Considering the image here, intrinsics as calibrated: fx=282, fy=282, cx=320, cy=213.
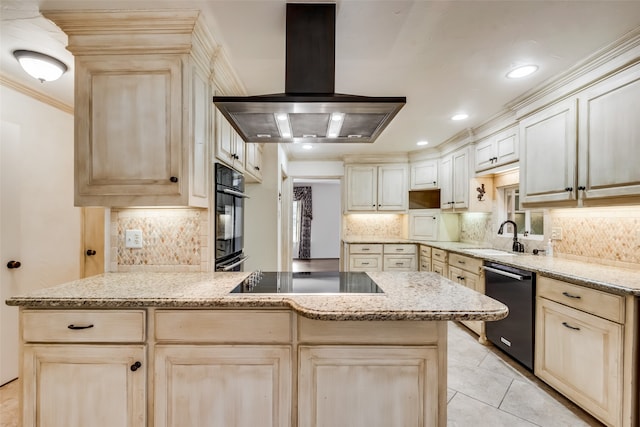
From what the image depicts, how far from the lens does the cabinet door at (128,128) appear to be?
159 centimetres

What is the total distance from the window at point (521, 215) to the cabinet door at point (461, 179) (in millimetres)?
431

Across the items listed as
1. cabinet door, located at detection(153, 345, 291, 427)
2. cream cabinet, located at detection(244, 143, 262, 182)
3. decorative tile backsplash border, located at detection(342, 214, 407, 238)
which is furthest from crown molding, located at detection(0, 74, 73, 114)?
decorative tile backsplash border, located at detection(342, 214, 407, 238)

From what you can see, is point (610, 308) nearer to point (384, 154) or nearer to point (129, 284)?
point (129, 284)

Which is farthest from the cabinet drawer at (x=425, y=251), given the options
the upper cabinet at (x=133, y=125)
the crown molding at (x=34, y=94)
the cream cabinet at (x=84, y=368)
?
the crown molding at (x=34, y=94)

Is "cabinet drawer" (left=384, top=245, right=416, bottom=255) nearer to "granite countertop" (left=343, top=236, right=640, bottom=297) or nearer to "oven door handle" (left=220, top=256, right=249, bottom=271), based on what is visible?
"granite countertop" (left=343, top=236, right=640, bottom=297)

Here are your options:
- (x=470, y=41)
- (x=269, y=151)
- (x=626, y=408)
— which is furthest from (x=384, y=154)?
(x=626, y=408)

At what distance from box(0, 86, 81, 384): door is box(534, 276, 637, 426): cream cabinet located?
12.9ft

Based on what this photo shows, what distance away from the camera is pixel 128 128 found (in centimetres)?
160

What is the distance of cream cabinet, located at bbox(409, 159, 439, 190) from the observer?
4441 millimetres

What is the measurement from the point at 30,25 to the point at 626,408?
3.89m

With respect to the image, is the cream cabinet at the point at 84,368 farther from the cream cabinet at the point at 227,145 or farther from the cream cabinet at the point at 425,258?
the cream cabinet at the point at 425,258

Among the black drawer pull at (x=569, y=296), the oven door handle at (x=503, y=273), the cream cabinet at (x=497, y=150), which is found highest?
the cream cabinet at (x=497, y=150)

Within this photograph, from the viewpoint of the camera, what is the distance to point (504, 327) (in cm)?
250

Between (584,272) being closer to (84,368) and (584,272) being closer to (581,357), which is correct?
(581,357)
